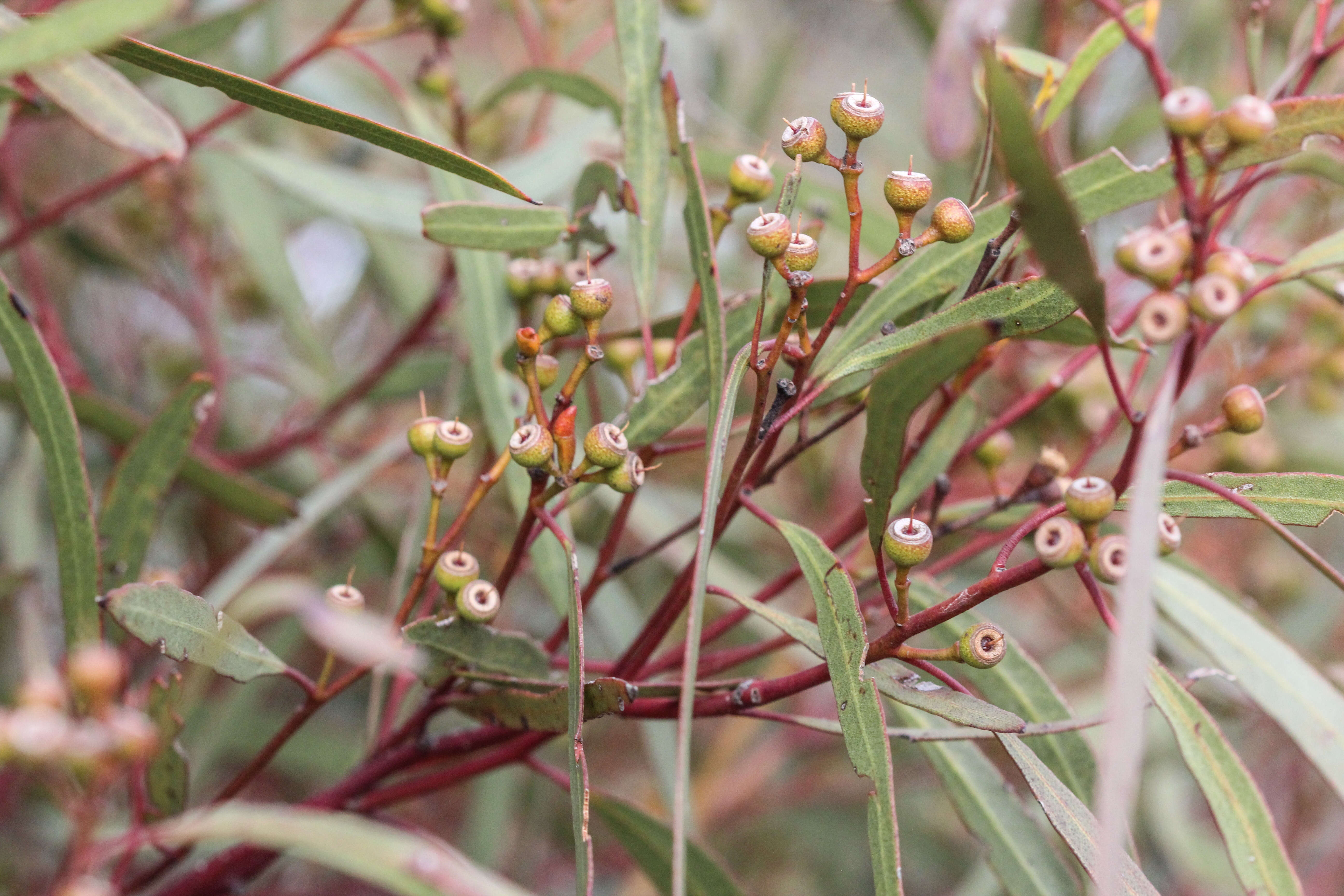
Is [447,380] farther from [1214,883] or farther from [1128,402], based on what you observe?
[1214,883]

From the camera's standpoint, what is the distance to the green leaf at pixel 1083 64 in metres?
0.71

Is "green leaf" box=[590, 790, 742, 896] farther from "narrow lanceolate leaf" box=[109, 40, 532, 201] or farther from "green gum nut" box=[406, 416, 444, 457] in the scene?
"narrow lanceolate leaf" box=[109, 40, 532, 201]

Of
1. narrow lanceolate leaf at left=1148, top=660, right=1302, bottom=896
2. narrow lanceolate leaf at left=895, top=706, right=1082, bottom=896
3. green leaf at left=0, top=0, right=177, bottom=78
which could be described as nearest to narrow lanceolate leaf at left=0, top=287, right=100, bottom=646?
green leaf at left=0, top=0, right=177, bottom=78

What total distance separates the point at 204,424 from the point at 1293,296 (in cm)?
125

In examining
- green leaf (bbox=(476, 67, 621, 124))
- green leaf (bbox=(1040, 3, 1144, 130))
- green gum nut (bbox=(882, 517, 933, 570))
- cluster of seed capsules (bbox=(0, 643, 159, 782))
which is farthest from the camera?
green leaf (bbox=(476, 67, 621, 124))

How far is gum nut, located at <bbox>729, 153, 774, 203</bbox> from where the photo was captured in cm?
61

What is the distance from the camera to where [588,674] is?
80cm

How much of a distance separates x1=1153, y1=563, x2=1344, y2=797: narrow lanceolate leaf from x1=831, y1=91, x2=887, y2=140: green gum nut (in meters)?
0.42

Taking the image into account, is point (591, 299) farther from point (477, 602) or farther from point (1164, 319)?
point (1164, 319)

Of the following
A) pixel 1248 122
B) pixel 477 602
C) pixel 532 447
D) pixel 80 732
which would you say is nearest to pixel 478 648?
pixel 477 602

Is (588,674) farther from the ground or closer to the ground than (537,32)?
closer to the ground

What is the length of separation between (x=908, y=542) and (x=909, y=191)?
174 millimetres

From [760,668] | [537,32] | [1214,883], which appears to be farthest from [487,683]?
[537,32]

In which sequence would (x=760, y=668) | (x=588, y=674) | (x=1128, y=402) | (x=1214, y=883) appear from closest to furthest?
(x=1128, y=402)
(x=588, y=674)
(x=1214, y=883)
(x=760, y=668)
